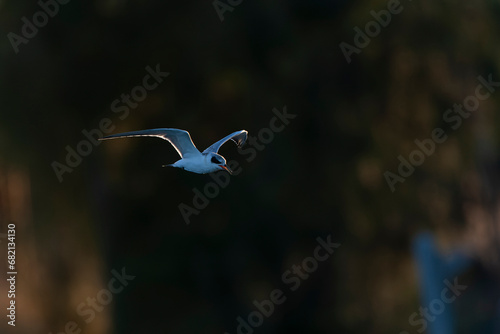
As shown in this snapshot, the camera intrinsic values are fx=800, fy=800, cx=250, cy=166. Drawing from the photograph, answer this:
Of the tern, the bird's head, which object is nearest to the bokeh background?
the tern

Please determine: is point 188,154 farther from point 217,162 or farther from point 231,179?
point 231,179

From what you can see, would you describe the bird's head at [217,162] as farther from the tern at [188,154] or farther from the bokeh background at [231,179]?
the bokeh background at [231,179]

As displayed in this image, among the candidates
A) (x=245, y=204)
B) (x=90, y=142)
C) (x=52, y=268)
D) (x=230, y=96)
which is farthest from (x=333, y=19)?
(x=52, y=268)

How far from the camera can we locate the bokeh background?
599 cm

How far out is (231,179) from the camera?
5.98 m

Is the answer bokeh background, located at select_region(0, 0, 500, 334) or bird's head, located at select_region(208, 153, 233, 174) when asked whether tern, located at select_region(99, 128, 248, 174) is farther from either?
bokeh background, located at select_region(0, 0, 500, 334)

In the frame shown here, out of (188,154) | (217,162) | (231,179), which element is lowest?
(231,179)

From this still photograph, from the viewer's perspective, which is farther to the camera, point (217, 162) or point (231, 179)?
point (231, 179)

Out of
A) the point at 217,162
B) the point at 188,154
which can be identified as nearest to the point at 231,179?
the point at 188,154

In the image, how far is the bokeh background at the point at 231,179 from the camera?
19.6 feet

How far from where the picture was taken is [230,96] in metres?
6.15

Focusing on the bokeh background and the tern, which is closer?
the tern

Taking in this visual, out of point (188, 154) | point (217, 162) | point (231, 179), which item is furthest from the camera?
point (231, 179)

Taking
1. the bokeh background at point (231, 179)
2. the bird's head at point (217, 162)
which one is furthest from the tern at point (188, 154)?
the bokeh background at point (231, 179)
